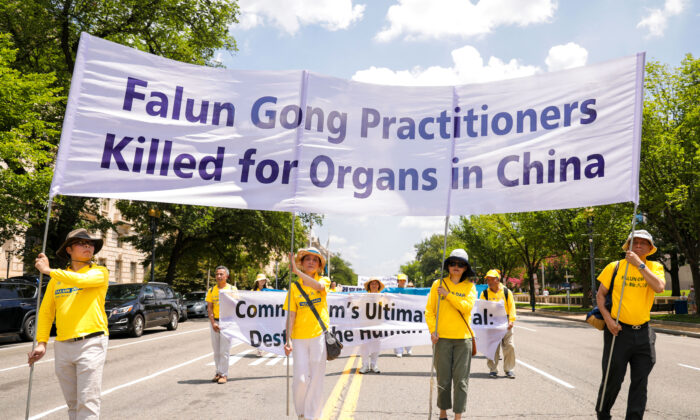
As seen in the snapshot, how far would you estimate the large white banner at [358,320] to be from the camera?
8.69m

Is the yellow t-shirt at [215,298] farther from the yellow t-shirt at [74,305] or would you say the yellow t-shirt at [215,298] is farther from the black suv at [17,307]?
the black suv at [17,307]

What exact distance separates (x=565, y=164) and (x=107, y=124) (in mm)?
4057

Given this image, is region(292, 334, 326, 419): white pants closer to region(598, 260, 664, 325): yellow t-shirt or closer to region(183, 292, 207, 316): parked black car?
region(598, 260, 664, 325): yellow t-shirt

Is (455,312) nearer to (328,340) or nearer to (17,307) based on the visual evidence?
(328,340)

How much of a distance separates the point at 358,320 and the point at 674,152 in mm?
23992

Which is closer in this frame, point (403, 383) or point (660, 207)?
point (403, 383)

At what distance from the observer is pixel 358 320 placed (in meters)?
9.58

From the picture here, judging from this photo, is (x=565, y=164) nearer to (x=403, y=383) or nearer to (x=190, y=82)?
(x=190, y=82)

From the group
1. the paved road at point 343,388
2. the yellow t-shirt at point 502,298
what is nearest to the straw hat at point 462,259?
the paved road at point 343,388

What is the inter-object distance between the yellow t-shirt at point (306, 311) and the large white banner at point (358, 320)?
3.28 metres

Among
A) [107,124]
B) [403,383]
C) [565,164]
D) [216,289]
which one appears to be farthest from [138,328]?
[565,164]

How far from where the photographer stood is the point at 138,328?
17.9 metres

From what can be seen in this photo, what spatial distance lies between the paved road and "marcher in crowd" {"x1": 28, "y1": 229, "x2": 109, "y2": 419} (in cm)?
199

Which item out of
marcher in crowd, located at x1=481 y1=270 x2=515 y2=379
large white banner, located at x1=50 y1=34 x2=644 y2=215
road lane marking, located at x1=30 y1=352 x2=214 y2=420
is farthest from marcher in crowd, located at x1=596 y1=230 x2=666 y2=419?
road lane marking, located at x1=30 y1=352 x2=214 y2=420
